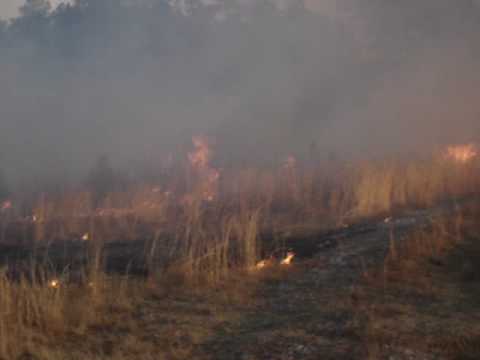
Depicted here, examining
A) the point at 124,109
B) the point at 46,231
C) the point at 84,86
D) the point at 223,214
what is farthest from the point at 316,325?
the point at 84,86

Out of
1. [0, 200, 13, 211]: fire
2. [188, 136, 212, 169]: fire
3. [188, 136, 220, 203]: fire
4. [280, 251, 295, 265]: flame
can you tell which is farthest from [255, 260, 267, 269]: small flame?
[188, 136, 212, 169]: fire

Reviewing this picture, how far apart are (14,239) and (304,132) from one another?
1252 cm

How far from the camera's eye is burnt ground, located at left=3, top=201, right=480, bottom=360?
4.26 m

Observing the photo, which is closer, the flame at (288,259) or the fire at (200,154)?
the flame at (288,259)

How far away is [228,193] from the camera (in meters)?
12.4

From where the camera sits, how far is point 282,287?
6047mm

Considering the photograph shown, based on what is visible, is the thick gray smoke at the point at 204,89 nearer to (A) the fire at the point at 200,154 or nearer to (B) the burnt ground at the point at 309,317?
(A) the fire at the point at 200,154

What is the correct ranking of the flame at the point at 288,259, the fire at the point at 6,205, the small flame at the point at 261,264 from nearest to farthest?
1. the small flame at the point at 261,264
2. the flame at the point at 288,259
3. the fire at the point at 6,205

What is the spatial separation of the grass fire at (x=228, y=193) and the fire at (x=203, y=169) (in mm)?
80

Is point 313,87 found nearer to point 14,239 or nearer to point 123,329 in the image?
point 14,239

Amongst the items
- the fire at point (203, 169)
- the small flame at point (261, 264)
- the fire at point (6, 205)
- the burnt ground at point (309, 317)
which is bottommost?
the burnt ground at point (309, 317)

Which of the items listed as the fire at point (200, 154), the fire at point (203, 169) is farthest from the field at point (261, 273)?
the fire at point (200, 154)

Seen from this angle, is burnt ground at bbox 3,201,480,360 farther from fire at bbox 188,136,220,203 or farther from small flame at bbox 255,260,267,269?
fire at bbox 188,136,220,203

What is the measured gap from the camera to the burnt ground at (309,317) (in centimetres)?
426
